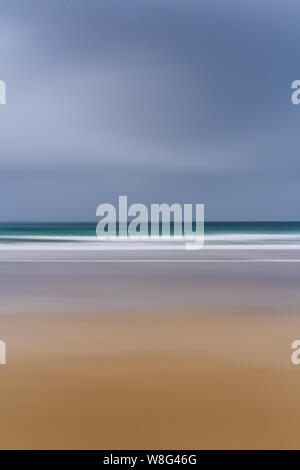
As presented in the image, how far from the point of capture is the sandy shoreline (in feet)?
4.98

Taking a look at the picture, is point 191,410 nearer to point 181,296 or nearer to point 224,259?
point 181,296

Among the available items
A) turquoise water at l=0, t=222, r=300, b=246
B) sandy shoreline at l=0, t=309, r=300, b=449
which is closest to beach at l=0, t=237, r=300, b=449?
sandy shoreline at l=0, t=309, r=300, b=449

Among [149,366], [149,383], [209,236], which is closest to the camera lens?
[149,383]

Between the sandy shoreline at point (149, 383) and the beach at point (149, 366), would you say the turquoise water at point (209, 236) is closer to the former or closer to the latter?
the beach at point (149, 366)

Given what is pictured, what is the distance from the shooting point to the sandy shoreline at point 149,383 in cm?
152

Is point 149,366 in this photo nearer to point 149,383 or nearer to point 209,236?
point 149,383

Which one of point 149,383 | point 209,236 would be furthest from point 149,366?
point 209,236

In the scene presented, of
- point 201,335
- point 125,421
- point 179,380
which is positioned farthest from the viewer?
point 201,335

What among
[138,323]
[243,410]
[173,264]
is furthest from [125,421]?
[173,264]

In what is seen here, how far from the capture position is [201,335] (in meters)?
2.51

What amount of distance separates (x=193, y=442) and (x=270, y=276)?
3.22 m

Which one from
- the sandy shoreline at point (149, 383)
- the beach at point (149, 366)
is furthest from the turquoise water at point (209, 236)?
the sandy shoreline at point (149, 383)

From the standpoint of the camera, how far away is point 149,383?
1.89 m

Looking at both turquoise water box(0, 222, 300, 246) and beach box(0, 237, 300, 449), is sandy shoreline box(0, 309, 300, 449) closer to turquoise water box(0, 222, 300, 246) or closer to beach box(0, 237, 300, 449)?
beach box(0, 237, 300, 449)
